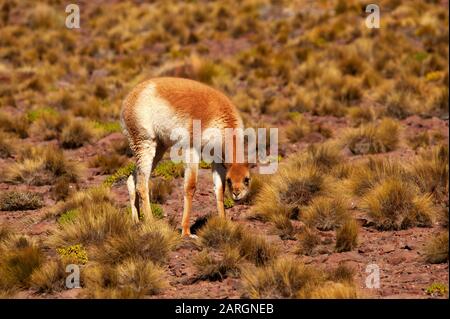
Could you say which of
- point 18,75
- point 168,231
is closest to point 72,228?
point 168,231

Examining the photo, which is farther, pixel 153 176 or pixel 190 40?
pixel 190 40

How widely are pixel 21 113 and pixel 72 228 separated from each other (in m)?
9.79

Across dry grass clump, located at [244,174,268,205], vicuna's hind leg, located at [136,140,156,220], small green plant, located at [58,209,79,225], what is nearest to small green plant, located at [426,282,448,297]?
vicuna's hind leg, located at [136,140,156,220]

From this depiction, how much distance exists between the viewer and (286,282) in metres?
5.99

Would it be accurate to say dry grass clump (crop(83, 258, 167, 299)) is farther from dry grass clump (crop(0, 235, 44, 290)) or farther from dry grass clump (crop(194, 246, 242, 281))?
dry grass clump (crop(0, 235, 44, 290))

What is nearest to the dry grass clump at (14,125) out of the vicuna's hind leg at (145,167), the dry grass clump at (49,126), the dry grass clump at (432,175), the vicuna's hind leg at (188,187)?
the dry grass clump at (49,126)

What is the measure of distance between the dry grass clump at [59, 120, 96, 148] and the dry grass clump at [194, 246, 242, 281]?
25.1 ft

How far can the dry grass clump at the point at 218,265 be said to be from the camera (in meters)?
6.68

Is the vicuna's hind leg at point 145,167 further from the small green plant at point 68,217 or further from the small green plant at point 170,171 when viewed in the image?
the small green plant at point 170,171

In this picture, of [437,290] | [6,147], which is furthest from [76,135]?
[437,290]

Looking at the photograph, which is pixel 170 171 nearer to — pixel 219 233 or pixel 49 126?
pixel 219 233

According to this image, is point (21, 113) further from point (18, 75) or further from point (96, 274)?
point (96, 274)

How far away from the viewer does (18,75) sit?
20.0 metres

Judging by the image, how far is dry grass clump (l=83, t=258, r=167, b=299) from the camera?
20.0ft
